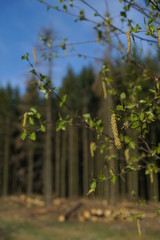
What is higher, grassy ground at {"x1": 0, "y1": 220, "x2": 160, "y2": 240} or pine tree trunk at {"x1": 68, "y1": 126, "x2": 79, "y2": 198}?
pine tree trunk at {"x1": 68, "y1": 126, "x2": 79, "y2": 198}

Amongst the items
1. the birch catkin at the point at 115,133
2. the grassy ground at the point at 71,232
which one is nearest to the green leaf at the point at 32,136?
the birch catkin at the point at 115,133

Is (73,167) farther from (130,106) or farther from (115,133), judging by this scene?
(115,133)

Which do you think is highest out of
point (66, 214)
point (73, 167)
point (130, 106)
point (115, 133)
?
point (73, 167)

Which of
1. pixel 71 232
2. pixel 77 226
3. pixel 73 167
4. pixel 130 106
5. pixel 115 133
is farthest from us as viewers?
pixel 73 167

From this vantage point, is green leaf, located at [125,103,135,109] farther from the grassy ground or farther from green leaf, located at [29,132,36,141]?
the grassy ground

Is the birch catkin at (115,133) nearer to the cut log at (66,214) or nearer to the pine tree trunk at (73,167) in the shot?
the cut log at (66,214)

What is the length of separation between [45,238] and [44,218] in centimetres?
512

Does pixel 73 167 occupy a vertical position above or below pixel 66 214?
above

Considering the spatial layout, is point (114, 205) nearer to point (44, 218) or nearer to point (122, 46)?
point (44, 218)

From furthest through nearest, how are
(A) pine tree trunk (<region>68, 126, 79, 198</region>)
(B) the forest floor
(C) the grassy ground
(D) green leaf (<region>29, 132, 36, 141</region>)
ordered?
(A) pine tree trunk (<region>68, 126, 79, 198</region>) → (B) the forest floor → (C) the grassy ground → (D) green leaf (<region>29, 132, 36, 141</region>)

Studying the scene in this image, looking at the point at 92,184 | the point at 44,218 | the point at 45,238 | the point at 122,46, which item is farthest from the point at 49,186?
the point at 92,184

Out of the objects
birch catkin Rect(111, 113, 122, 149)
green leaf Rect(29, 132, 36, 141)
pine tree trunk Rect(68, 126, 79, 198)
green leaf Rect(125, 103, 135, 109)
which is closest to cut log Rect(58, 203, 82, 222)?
green leaf Rect(29, 132, 36, 141)

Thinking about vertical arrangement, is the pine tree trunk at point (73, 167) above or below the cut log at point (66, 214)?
above

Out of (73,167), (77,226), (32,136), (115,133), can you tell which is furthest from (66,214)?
(73,167)
